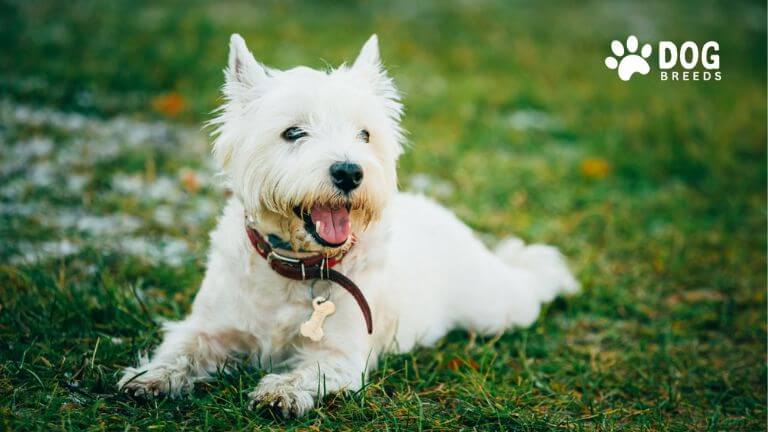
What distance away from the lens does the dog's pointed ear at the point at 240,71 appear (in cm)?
304

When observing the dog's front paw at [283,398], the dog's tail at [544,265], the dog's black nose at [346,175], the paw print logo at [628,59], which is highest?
the paw print logo at [628,59]

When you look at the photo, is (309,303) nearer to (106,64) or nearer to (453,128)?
(453,128)

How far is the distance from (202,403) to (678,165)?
5.64 metres

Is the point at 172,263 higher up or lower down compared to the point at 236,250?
lower down

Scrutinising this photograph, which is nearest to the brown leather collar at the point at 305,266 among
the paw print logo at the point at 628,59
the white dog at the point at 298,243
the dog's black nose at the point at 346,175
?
the white dog at the point at 298,243

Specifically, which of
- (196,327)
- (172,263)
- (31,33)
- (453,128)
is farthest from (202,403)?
(31,33)

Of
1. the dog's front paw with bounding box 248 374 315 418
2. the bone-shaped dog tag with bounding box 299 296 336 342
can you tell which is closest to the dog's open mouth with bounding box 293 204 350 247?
the bone-shaped dog tag with bounding box 299 296 336 342

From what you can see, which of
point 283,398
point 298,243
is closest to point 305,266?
point 298,243

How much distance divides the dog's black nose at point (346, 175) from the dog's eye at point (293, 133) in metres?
0.29

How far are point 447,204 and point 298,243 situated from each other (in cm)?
293

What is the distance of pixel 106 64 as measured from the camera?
745 cm

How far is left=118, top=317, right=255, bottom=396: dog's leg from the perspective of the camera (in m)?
2.83

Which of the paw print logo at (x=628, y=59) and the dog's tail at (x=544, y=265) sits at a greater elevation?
the paw print logo at (x=628, y=59)

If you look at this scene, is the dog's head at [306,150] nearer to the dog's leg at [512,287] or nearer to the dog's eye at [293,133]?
the dog's eye at [293,133]
